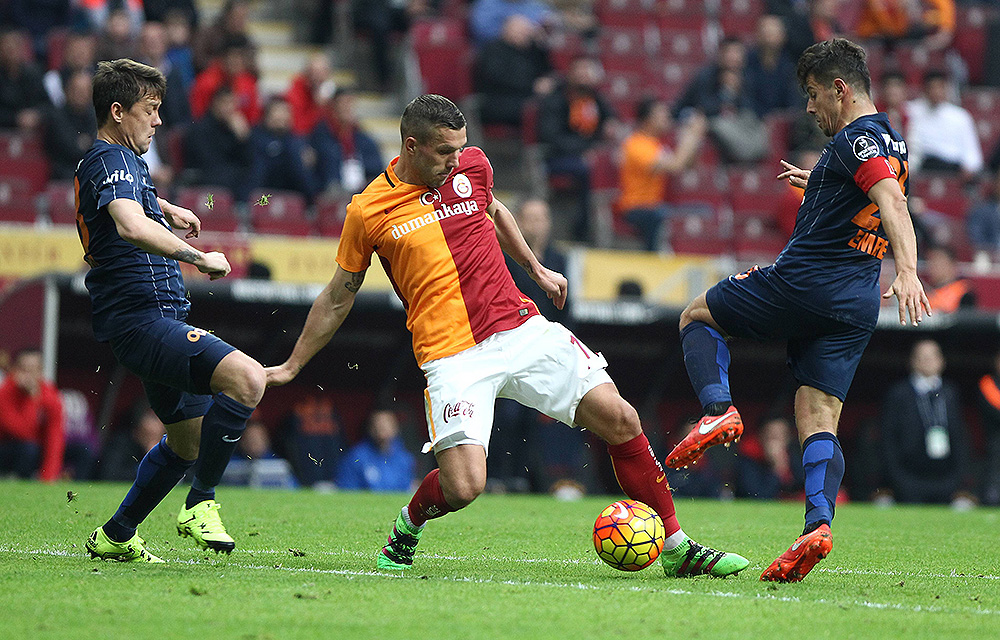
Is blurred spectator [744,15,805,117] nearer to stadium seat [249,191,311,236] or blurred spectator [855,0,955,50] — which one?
blurred spectator [855,0,955,50]

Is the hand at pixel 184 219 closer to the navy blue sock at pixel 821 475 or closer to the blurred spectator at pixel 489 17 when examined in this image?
the navy blue sock at pixel 821 475

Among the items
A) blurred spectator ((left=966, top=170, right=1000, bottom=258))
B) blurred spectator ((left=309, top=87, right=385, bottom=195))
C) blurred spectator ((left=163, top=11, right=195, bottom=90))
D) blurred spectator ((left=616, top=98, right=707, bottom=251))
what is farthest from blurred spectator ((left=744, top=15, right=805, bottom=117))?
blurred spectator ((left=163, top=11, right=195, bottom=90))

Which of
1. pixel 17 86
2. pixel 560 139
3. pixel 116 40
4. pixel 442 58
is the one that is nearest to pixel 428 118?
pixel 116 40

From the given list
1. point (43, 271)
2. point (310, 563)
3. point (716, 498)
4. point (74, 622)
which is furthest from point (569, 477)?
point (74, 622)

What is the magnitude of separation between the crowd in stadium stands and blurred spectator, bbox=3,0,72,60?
0.9 inches

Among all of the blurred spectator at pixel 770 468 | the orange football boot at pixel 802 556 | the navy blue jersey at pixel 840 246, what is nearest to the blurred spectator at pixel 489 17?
the blurred spectator at pixel 770 468

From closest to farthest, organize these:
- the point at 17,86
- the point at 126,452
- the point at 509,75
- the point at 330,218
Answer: the point at 126,452 → the point at 330,218 → the point at 17,86 → the point at 509,75

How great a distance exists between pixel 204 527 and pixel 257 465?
272 inches

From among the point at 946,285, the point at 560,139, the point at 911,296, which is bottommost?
the point at 911,296

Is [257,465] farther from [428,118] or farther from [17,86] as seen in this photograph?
[428,118]

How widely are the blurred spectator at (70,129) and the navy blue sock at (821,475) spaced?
937cm

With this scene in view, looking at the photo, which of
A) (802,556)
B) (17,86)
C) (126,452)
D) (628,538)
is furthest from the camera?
(17,86)

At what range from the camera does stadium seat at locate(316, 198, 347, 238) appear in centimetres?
1324

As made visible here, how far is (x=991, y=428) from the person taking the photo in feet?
43.2
